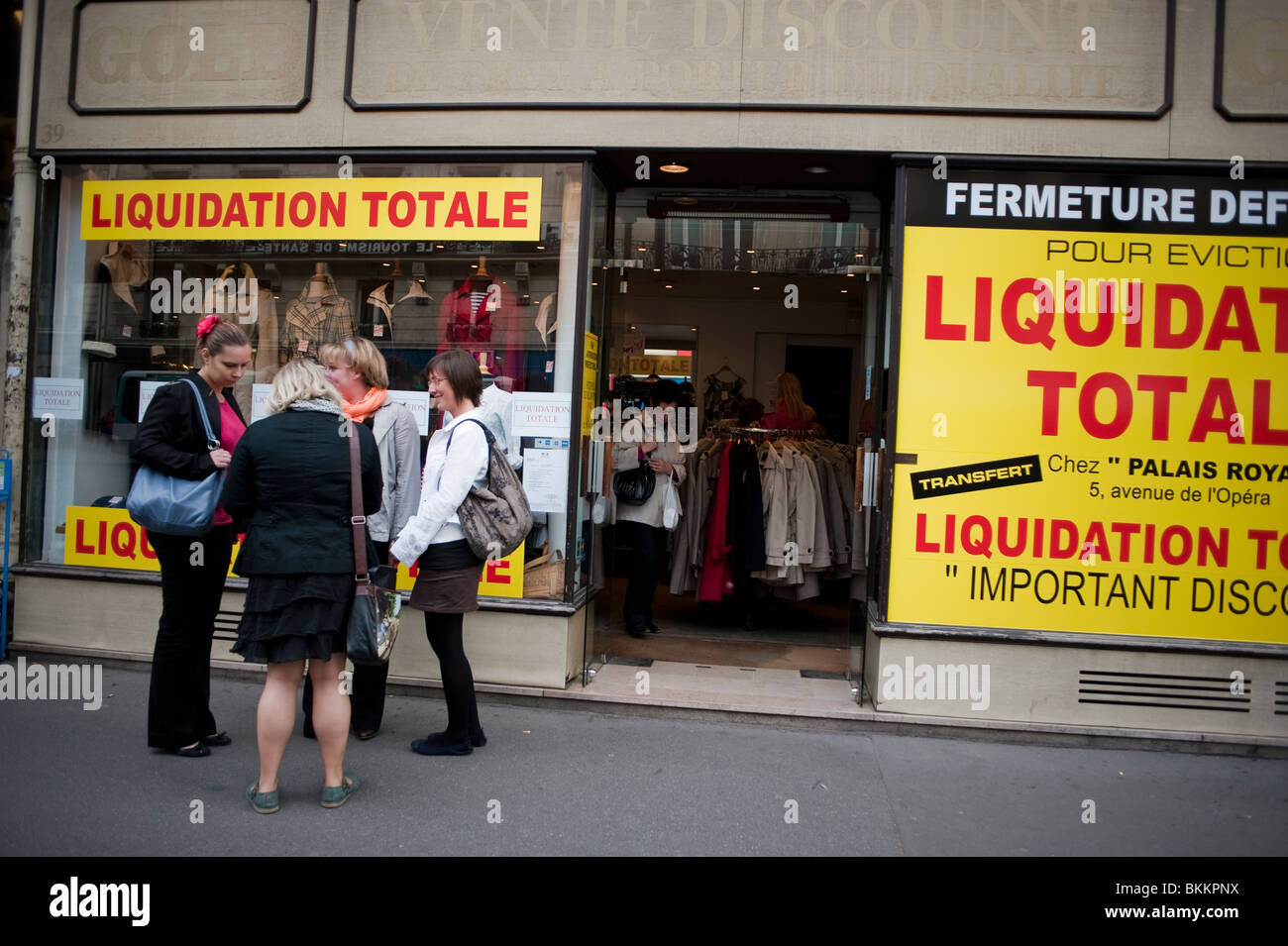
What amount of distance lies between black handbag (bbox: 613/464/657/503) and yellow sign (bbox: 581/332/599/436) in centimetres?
98

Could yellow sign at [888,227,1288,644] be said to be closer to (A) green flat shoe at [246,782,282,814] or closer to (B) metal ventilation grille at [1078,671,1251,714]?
(B) metal ventilation grille at [1078,671,1251,714]

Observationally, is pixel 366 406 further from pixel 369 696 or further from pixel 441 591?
pixel 369 696

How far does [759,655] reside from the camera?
22.0 ft

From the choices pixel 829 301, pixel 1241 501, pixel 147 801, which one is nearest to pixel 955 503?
pixel 1241 501

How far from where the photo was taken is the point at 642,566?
7082 mm

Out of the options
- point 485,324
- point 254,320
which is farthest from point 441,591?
point 254,320

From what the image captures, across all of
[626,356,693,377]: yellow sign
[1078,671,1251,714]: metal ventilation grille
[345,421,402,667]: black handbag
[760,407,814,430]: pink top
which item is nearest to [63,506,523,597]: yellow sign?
[345,421,402,667]: black handbag

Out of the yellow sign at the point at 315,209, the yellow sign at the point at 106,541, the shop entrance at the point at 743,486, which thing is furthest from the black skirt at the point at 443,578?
the yellow sign at the point at 315,209

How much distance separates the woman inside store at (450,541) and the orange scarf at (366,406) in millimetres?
262

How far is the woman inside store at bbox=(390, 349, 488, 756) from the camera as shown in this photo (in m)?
4.39

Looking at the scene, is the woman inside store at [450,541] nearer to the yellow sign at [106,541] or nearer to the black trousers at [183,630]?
the black trousers at [183,630]

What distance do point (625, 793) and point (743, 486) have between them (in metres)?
3.48

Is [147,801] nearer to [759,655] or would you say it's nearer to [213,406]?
[213,406]
